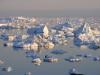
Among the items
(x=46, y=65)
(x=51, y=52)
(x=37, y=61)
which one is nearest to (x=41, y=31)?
(x=51, y=52)

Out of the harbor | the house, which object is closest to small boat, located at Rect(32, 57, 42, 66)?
the harbor

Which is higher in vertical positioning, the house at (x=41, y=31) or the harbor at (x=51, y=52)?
the house at (x=41, y=31)

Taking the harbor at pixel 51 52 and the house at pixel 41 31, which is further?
the house at pixel 41 31

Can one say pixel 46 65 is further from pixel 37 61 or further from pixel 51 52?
pixel 51 52

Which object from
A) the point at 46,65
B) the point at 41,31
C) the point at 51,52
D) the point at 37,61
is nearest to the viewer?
the point at 46,65

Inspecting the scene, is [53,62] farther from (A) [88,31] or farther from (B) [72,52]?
(A) [88,31]

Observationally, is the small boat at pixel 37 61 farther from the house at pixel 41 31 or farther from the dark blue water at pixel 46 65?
the house at pixel 41 31

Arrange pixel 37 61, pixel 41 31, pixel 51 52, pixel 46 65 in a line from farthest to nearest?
pixel 41 31 → pixel 51 52 → pixel 37 61 → pixel 46 65

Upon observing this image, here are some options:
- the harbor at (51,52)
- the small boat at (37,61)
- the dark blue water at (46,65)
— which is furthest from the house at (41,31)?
the small boat at (37,61)

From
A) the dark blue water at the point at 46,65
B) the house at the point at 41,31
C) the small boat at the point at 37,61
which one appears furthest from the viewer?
the house at the point at 41,31

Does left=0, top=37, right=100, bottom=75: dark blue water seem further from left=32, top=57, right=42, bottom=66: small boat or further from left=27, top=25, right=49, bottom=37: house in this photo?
left=27, top=25, right=49, bottom=37: house

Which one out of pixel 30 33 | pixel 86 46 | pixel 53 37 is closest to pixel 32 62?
pixel 86 46
